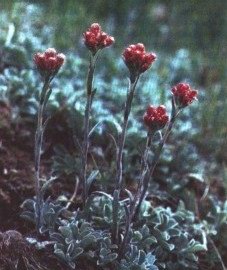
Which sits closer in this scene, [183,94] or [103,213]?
[183,94]

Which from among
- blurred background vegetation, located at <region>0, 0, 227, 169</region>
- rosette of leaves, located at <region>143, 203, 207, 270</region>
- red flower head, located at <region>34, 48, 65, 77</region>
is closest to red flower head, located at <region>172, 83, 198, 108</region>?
red flower head, located at <region>34, 48, 65, 77</region>

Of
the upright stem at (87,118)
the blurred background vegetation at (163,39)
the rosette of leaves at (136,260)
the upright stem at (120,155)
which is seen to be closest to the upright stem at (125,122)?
the upright stem at (120,155)

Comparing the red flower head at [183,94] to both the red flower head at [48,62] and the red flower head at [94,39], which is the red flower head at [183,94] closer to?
the red flower head at [94,39]

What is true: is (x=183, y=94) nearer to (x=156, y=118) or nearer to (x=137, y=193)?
(x=156, y=118)

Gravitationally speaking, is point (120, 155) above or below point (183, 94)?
below

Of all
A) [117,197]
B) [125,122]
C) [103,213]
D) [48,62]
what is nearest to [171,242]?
[103,213]
